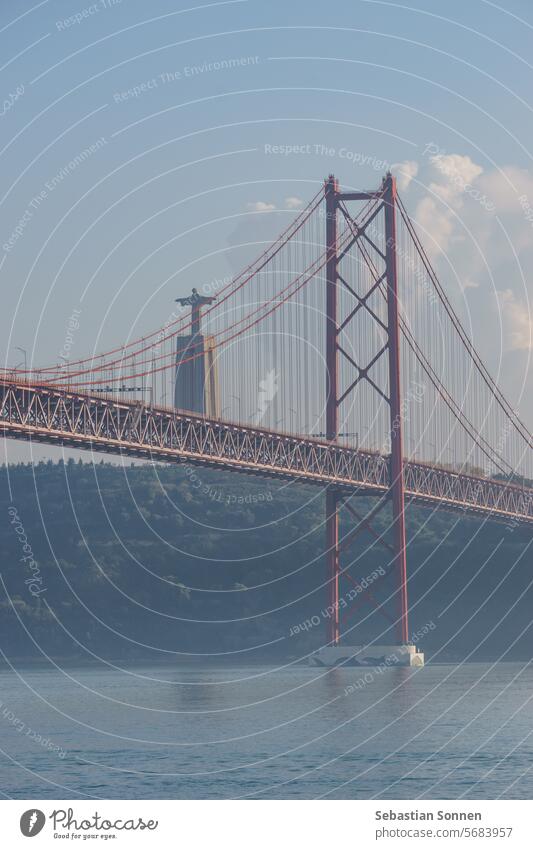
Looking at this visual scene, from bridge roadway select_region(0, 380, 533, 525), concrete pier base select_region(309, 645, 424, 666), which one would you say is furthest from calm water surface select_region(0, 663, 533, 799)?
bridge roadway select_region(0, 380, 533, 525)

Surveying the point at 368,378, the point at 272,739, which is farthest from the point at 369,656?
the point at 272,739

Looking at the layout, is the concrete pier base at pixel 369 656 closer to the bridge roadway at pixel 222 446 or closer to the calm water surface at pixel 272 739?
the calm water surface at pixel 272 739

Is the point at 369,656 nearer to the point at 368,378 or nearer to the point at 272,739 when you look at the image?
Answer: the point at 368,378

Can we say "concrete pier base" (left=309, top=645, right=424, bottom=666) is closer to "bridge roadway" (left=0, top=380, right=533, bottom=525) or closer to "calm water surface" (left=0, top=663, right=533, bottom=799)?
"calm water surface" (left=0, top=663, right=533, bottom=799)

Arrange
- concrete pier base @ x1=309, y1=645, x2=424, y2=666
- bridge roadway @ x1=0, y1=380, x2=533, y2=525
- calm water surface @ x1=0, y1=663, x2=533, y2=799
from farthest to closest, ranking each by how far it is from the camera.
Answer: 1. concrete pier base @ x1=309, y1=645, x2=424, y2=666
2. bridge roadway @ x1=0, y1=380, x2=533, y2=525
3. calm water surface @ x1=0, y1=663, x2=533, y2=799

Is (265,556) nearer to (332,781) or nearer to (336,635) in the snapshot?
(336,635)

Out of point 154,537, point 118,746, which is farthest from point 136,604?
point 118,746

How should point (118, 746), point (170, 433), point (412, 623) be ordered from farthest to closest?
point (412, 623) → point (170, 433) → point (118, 746)
